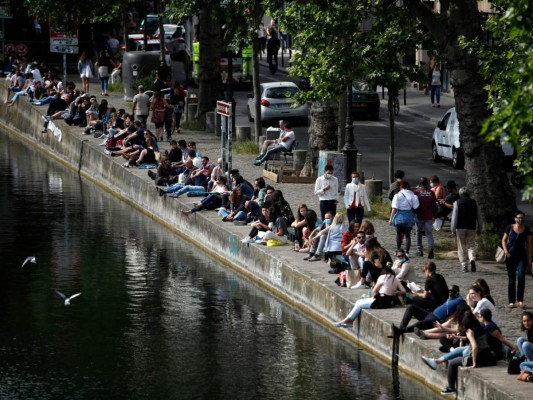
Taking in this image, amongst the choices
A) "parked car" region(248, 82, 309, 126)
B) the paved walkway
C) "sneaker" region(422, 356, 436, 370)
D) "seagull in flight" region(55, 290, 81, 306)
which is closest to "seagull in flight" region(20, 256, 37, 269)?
"seagull in flight" region(55, 290, 81, 306)

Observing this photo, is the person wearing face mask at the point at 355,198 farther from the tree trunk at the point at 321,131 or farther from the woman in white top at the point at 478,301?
the woman in white top at the point at 478,301

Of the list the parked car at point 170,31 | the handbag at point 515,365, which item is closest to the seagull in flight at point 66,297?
the handbag at point 515,365

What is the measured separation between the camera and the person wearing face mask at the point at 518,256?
882 inches

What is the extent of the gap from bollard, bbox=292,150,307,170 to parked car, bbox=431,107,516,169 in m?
4.35

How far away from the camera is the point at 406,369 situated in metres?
A: 21.3

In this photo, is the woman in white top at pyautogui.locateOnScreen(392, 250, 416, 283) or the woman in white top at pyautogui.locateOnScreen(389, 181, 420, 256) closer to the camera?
the woman in white top at pyautogui.locateOnScreen(392, 250, 416, 283)

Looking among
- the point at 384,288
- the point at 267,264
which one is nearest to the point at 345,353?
the point at 384,288

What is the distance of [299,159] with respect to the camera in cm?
3647

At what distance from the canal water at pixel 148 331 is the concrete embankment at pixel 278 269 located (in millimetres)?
267

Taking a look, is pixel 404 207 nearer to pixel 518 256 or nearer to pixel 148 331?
pixel 518 256

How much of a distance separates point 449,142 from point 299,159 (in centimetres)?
473

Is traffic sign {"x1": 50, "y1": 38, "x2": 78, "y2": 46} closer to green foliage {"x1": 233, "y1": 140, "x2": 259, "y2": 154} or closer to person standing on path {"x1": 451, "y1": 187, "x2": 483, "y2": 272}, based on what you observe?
green foliage {"x1": 233, "y1": 140, "x2": 259, "y2": 154}

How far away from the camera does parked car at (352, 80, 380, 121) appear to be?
163 ft

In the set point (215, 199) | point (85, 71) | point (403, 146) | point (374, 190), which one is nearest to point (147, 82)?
point (85, 71)
